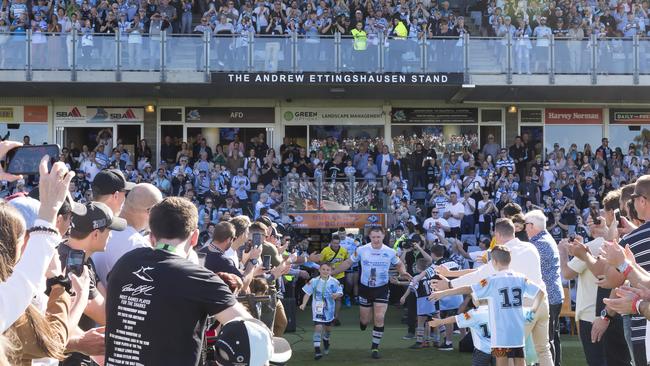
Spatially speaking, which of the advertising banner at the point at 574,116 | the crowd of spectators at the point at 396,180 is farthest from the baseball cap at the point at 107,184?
the advertising banner at the point at 574,116

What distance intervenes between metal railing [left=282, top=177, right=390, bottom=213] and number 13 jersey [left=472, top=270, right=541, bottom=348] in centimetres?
1323

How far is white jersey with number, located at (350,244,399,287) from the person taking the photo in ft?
41.5

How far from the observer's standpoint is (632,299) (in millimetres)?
4414

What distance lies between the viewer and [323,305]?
12266 millimetres

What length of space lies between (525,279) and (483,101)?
20.3 m

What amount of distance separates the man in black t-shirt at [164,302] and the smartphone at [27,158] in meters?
0.60

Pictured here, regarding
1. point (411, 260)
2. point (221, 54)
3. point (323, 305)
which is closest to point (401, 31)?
point (221, 54)

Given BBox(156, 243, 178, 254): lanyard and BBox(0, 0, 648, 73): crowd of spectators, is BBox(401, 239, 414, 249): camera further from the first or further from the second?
BBox(156, 243, 178, 254): lanyard

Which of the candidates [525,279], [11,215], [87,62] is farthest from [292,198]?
[11,215]

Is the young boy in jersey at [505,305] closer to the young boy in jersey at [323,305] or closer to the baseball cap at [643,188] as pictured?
the baseball cap at [643,188]

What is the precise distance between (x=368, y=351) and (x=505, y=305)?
504cm

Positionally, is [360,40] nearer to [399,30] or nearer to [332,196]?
[399,30]

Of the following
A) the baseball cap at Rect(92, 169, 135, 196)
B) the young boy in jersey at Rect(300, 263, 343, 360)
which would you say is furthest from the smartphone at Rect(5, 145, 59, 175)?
the young boy in jersey at Rect(300, 263, 343, 360)

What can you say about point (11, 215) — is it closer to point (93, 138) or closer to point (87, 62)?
point (87, 62)
